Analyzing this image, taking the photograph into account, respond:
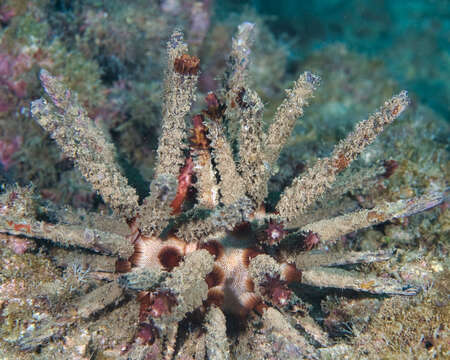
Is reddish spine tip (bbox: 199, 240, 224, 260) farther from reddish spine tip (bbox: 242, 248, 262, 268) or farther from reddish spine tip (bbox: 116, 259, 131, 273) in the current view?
reddish spine tip (bbox: 116, 259, 131, 273)

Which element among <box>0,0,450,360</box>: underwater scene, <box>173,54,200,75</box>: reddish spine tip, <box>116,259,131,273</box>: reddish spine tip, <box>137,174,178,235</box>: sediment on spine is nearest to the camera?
<box>137,174,178,235</box>: sediment on spine

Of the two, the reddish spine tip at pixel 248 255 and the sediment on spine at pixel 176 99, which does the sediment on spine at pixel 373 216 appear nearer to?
the reddish spine tip at pixel 248 255

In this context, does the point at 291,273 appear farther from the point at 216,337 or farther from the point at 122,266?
the point at 122,266

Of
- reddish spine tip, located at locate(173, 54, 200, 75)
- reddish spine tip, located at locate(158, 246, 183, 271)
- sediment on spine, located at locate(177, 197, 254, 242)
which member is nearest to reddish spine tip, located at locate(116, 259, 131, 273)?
reddish spine tip, located at locate(158, 246, 183, 271)

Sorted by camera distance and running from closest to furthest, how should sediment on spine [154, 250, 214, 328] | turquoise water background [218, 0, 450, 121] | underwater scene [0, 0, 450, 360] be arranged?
sediment on spine [154, 250, 214, 328] → underwater scene [0, 0, 450, 360] → turquoise water background [218, 0, 450, 121]

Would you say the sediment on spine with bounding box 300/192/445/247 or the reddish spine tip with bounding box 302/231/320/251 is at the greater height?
the sediment on spine with bounding box 300/192/445/247

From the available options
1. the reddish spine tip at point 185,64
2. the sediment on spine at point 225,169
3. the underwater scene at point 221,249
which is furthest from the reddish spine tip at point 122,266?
the reddish spine tip at point 185,64

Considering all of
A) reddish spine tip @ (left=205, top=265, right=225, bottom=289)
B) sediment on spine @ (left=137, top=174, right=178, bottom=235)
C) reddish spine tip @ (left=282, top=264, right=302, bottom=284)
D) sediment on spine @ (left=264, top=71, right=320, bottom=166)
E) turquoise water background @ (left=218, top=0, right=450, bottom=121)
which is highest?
turquoise water background @ (left=218, top=0, right=450, bottom=121)

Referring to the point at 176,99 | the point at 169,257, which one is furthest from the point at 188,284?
the point at 176,99
